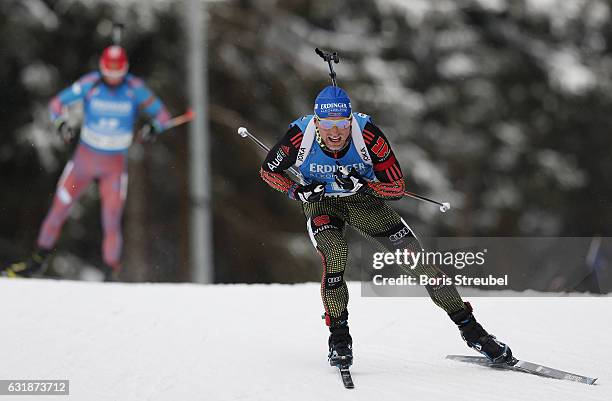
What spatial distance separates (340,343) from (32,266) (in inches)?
282

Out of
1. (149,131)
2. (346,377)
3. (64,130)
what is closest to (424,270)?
(346,377)

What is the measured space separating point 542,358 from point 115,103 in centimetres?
676

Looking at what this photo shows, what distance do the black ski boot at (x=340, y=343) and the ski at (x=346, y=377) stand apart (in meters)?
0.02

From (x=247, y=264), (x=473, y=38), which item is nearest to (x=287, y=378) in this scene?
(x=247, y=264)

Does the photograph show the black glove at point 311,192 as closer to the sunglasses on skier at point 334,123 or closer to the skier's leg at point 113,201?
the sunglasses on skier at point 334,123

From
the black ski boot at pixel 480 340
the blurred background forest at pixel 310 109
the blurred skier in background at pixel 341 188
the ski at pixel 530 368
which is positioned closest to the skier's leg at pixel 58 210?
the blurred skier in background at pixel 341 188

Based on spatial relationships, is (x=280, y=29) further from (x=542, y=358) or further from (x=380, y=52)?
(x=542, y=358)

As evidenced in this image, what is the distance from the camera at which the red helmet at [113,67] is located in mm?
11719

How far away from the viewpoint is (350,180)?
239 inches

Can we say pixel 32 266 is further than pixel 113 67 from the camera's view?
Yes

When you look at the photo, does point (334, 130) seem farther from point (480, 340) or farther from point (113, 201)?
point (113, 201)

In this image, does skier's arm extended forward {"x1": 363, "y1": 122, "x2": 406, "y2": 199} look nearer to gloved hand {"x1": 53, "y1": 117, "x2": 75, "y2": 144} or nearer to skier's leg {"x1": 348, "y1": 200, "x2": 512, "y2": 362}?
skier's leg {"x1": 348, "y1": 200, "x2": 512, "y2": 362}

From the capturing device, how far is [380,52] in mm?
21641

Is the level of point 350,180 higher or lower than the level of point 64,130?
lower
